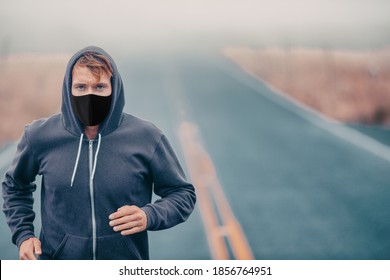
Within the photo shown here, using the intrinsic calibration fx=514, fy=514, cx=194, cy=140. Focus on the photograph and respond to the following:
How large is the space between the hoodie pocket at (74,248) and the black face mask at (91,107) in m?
0.64

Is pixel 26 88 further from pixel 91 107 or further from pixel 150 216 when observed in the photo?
pixel 150 216

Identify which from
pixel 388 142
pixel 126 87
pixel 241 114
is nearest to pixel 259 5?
pixel 241 114

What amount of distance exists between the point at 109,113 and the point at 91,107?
10 centimetres

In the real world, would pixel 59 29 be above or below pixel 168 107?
above

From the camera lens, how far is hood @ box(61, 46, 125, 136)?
8.98 feet

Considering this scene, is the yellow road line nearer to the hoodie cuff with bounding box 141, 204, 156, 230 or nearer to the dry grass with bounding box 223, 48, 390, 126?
the dry grass with bounding box 223, 48, 390, 126

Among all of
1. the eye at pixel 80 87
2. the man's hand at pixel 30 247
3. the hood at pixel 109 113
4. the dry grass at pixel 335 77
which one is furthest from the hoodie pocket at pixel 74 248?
the dry grass at pixel 335 77

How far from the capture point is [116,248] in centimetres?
289

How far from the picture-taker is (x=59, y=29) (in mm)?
Result: 3424

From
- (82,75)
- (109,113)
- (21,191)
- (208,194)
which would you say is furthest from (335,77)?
(21,191)

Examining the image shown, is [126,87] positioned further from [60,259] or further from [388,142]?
[388,142]
